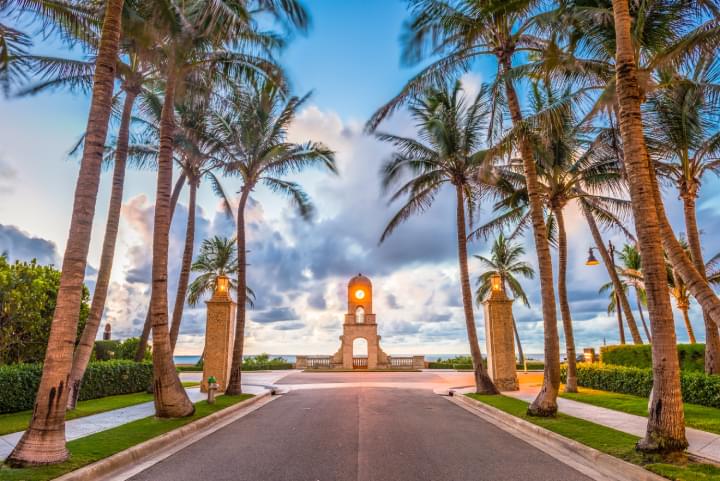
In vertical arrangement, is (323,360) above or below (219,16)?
below

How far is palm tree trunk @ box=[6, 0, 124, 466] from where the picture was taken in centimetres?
657

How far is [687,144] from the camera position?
14.0 meters

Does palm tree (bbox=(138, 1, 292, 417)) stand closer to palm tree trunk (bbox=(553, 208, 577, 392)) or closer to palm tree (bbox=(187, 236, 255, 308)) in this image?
palm tree trunk (bbox=(553, 208, 577, 392))

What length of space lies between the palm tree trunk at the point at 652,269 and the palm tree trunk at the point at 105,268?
13.4 m

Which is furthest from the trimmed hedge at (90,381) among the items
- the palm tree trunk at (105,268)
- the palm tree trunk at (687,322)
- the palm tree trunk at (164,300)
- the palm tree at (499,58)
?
the palm tree trunk at (687,322)

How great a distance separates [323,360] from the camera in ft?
127

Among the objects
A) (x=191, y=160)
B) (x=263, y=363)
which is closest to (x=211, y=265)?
(x=263, y=363)

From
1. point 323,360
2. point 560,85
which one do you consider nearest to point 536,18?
point 560,85

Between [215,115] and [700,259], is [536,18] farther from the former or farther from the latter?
[215,115]

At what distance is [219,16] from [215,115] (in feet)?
23.3

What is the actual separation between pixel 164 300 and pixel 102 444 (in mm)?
4035

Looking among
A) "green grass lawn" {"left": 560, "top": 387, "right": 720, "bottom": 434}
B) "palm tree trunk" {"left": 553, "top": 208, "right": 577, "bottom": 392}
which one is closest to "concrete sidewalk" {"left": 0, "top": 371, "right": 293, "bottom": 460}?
"green grass lawn" {"left": 560, "top": 387, "right": 720, "bottom": 434}

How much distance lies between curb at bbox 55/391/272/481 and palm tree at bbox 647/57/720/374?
48.1 ft

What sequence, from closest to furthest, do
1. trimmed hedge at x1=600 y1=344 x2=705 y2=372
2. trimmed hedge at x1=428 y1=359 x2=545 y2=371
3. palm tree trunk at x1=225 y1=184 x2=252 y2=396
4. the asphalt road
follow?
the asphalt road
palm tree trunk at x1=225 y1=184 x2=252 y2=396
trimmed hedge at x1=600 y1=344 x2=705 y2=372
trimmed hedge at x1=428 y1=359 x2=545 y2=371
